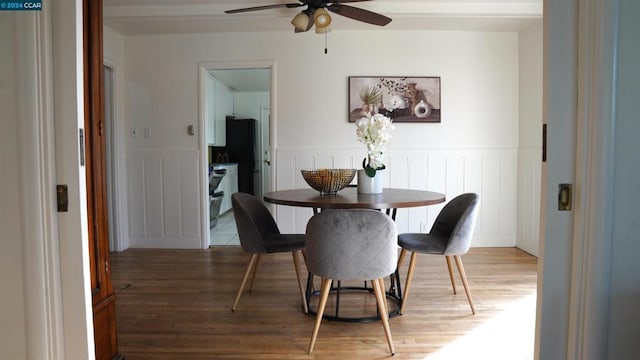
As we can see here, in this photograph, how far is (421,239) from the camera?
7.80 ft

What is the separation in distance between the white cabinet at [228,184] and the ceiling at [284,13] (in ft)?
7.87

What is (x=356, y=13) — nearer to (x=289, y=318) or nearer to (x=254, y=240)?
(x=254, y=240)

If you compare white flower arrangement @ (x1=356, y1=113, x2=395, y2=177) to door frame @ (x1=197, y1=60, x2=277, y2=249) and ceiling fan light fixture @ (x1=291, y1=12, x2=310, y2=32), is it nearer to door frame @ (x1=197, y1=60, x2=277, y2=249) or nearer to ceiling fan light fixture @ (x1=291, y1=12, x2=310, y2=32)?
ceiling fan light fixture @ (x1=291, y1=12, x2=310, y2=32)

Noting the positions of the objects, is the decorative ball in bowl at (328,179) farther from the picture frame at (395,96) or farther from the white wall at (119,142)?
the white wall at (119,142)

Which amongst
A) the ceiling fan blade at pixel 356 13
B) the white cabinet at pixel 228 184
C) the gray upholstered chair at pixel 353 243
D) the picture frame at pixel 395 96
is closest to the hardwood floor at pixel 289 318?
the gray upholstered chair at pixel 353 243

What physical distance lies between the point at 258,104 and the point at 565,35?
7128 mm

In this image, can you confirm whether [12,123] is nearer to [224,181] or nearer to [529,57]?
[529,57]

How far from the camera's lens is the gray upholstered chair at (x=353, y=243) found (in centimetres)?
173

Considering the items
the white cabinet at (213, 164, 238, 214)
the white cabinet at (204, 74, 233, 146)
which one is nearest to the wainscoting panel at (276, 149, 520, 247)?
the white cabinet at (213, 164, 238, 214)

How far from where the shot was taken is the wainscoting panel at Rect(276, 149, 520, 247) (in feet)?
13.2

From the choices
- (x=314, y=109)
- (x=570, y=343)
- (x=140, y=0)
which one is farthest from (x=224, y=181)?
(x=570, y=343)

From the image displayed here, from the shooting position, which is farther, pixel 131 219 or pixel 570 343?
pixel 131 219

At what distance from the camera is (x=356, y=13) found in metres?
2.66

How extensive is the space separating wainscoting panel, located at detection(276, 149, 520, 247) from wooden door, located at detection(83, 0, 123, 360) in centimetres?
259
